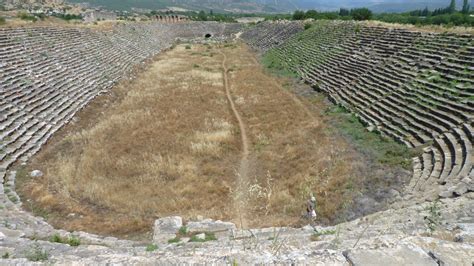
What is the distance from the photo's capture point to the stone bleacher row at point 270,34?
57759 mm

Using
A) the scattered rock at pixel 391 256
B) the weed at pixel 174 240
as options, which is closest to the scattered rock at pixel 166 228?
the weed at pixel 174 240

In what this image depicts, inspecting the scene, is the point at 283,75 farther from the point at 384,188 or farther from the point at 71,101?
the point at 384,188

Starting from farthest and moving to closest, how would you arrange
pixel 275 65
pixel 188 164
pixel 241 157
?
pixel 275 65
pixel 241 157
pixel 188 164

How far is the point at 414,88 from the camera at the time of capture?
22.0 metres

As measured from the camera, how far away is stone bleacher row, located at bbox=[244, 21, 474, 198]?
43.9 ft

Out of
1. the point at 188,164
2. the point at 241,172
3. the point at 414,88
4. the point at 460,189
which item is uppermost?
the point at 414,88

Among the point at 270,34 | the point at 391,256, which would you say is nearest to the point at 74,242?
the point at 391,256

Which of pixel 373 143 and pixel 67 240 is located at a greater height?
pixel 67 240

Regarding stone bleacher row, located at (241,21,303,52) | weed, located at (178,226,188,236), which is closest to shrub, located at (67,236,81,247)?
weed, located at (178,226,188,236)

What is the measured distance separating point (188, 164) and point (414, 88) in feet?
45.7

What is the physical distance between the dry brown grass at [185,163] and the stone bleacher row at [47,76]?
1108 millimetres

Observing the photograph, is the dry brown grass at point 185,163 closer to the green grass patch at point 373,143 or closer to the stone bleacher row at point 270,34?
the green grass patch at point 373,143

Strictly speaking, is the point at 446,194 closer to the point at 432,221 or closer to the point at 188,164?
the point at 432,221

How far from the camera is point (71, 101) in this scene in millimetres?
24609
